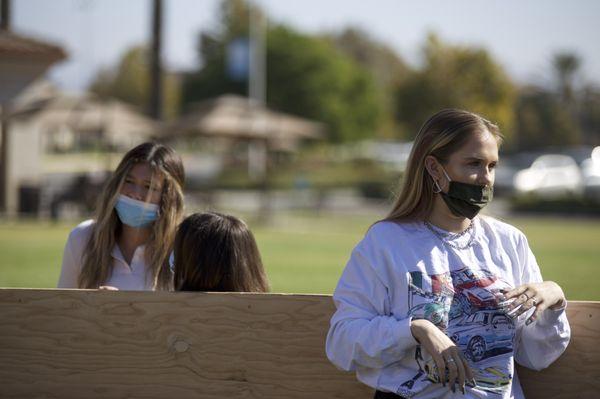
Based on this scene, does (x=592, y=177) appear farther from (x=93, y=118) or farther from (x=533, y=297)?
(x=533, y=297)

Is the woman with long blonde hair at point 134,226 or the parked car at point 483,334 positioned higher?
the woman with long blonde hair at point 134,226

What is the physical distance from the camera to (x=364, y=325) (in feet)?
9.71

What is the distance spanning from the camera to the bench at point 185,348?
3.51 m

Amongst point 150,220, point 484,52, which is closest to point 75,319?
point 150,220

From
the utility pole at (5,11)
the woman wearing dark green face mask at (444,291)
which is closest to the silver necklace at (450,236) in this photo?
the woman wearing dark green face mask at (444,291)

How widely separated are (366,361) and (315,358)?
0.62 meters

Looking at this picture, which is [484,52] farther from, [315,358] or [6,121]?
[315,358]

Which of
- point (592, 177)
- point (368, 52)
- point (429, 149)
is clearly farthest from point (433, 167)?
point (368, 52)

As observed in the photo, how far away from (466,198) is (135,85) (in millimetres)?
82225

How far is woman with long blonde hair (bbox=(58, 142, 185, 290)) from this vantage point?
4410 mm

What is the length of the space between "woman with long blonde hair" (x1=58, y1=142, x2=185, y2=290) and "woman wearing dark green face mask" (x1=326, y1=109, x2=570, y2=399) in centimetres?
159

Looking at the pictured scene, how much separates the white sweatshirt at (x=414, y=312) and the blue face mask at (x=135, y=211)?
1682 mm

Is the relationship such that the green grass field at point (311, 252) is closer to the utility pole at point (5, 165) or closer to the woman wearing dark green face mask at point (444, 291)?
the utility pole at point (5, 165)

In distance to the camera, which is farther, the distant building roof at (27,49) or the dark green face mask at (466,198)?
the distant building roof at (27,49)
